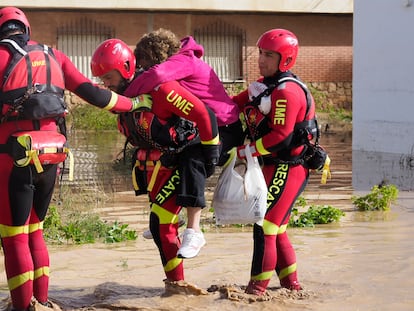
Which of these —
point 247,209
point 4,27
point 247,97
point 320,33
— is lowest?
point 247,209

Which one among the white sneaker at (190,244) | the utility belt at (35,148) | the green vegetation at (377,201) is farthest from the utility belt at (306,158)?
the green vegetation at (377,201)

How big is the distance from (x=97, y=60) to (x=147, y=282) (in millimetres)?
2104

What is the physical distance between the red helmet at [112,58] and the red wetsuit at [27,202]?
285mm

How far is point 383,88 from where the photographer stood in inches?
738

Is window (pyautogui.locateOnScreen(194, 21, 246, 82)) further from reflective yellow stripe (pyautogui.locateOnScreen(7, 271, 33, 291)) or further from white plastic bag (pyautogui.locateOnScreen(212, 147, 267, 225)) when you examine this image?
reflective yellow stripe (pyautogui.locateOnScreen(7, 271, 33, 291))

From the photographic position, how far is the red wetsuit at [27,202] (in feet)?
20.2

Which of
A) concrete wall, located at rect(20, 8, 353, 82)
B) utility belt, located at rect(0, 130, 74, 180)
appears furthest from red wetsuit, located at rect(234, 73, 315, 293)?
concrete wall, located at rect(20, 8, 353, 82)

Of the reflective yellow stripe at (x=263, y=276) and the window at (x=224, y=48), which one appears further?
the window at (x=224, y=48)

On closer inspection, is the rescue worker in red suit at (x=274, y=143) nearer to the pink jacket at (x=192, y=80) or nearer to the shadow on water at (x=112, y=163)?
the pink jacket at (x=192, y=80)

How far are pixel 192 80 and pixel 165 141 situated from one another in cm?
49

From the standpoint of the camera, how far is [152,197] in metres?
6.99

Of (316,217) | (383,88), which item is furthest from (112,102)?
(383,88)

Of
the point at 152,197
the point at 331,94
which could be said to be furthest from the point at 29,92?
the point at 331,94

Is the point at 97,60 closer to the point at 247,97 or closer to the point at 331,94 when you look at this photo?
the point at 247,97
